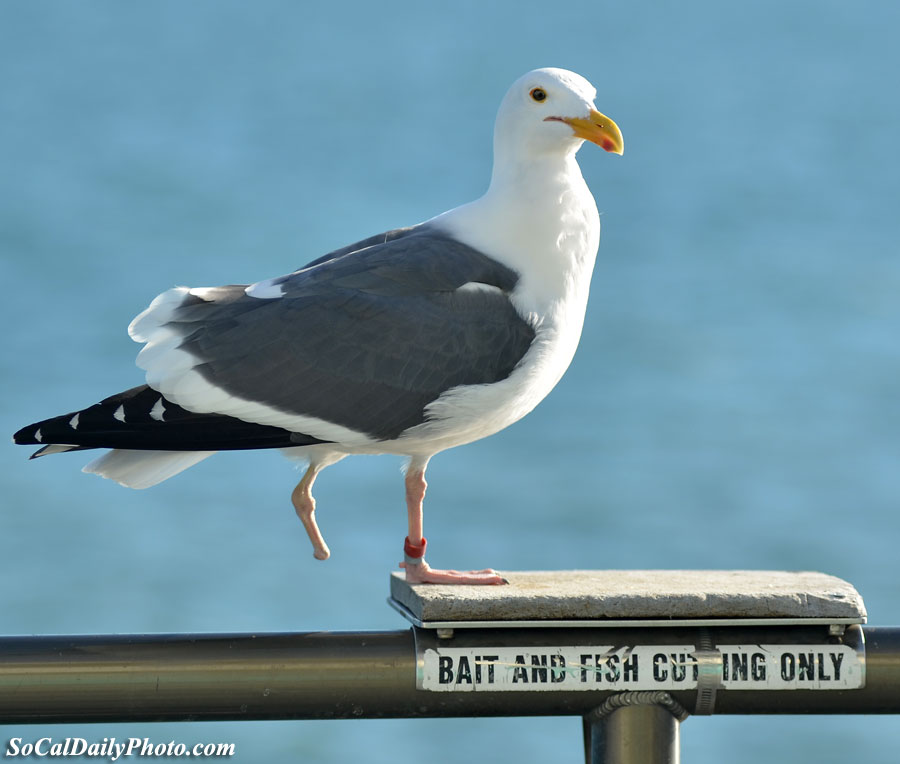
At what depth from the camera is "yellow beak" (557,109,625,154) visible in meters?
2.27

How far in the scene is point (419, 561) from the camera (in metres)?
2.29

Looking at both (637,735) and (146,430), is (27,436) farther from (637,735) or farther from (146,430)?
(637,735)

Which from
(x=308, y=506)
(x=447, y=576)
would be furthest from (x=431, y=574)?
(x=308, y=506)

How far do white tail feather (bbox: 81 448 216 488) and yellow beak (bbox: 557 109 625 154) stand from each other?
88cm

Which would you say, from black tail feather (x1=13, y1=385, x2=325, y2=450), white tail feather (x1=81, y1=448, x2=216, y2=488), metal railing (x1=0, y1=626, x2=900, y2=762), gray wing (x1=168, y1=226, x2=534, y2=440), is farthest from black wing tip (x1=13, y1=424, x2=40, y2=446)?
metal railing (x1=0, y1=626, x2=900, y2=762)

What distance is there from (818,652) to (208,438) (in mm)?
1040

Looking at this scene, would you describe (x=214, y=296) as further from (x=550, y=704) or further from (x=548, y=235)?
(x=550, y=704)

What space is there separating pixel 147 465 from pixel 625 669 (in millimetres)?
973

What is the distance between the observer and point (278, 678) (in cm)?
168

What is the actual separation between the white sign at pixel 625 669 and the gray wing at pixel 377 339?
60 cm

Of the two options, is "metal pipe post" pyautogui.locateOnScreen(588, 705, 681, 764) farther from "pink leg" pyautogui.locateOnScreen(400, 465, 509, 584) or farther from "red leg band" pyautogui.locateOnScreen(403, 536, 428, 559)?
"red leg band" pyautogui.locateOnScreen(403, 536, 428, 559)

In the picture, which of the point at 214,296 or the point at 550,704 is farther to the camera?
the point at 214,296

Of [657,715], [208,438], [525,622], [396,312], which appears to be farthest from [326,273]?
[657,715]

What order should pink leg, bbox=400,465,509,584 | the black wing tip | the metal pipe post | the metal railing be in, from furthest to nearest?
pink leg, bbox=400,465,509,584 → the black wing tip → the metal pipe post → the metal railing
